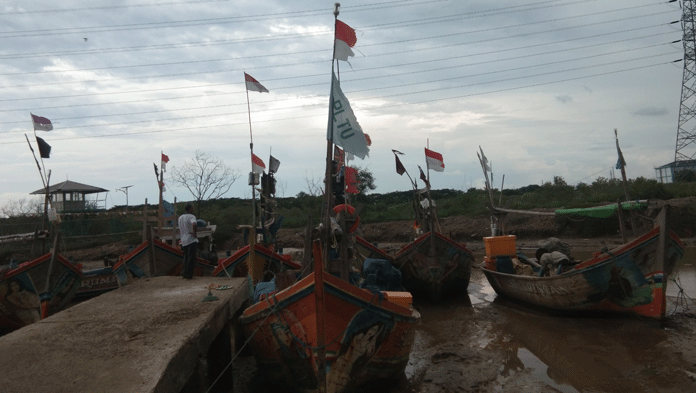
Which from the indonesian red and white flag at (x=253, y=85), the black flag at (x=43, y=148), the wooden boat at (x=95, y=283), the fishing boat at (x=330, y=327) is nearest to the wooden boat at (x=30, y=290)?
the wooden boat at (x=95, y=283)

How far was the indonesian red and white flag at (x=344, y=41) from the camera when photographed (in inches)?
269

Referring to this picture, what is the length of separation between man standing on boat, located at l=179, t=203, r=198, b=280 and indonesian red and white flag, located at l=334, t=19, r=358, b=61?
4271 millimetres

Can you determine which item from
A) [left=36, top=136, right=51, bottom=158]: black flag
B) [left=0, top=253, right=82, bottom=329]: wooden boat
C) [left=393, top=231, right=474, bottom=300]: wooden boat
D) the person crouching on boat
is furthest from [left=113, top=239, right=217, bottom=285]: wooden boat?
the person crouching on boat

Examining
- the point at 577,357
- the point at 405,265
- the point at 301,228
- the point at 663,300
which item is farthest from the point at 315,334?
the point at 301,228

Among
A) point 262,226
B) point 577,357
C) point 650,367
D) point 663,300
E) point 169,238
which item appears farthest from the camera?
point 169,238

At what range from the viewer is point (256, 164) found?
1178 centimetres

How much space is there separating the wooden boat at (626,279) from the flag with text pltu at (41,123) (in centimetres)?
1205

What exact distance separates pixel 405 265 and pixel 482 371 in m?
5.86

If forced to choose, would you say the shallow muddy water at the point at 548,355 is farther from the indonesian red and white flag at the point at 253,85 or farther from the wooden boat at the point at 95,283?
the wooden boat at the point at 95,283

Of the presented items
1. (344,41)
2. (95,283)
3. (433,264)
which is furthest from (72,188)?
(344,41)

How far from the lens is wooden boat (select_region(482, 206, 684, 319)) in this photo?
8.70 meters

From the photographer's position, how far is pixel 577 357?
765cm

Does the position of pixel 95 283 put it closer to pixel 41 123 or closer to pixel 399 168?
pixel 41 123

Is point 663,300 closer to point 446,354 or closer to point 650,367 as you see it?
point 650,367
